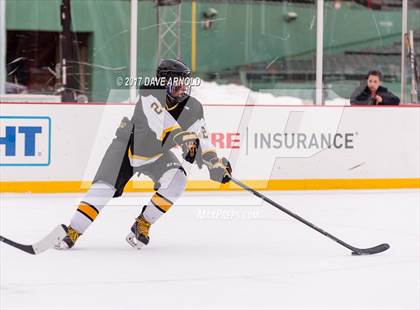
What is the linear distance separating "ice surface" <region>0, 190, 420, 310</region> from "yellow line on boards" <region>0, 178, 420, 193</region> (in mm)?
159

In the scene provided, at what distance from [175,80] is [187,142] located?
27cm

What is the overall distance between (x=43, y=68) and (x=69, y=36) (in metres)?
0.30

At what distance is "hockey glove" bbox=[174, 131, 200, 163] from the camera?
11.7 feet

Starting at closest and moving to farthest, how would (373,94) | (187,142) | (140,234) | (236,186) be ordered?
(187,142) → (140,234) → (236,186) → (373,94)

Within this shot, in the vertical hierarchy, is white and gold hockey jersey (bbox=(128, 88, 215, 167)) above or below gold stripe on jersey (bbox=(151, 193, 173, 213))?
above

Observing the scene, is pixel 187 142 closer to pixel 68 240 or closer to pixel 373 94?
pixel 68 240

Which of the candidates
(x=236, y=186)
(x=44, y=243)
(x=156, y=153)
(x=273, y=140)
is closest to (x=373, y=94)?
(x=273, y=140)

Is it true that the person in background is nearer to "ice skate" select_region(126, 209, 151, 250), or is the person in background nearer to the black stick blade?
the black stick blade

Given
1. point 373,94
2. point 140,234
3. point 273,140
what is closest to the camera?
point 140,234

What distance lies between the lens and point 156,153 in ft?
12.3

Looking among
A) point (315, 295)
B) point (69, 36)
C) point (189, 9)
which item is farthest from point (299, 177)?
point (315, 295)

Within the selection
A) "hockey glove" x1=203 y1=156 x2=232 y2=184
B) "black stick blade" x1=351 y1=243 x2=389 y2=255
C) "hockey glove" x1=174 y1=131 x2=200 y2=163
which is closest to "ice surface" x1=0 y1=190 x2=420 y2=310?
"black stick blade" x1=351 y1=243 x2=389 y2=255

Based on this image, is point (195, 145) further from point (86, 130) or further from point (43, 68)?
point (43, 68)

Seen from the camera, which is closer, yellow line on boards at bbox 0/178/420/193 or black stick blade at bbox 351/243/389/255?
black stick blade at bbox 351/243/389/255
